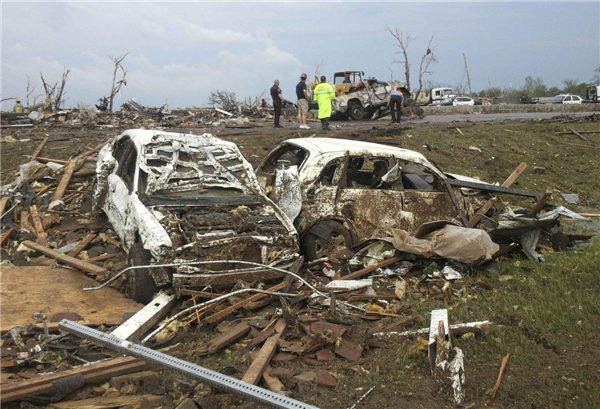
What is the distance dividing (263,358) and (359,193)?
3.28m

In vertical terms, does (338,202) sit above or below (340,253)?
above

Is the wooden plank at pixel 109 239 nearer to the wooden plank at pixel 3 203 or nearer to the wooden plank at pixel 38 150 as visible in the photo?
the wooden plank at pixel 3 203

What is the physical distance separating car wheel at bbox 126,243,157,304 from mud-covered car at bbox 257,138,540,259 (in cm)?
198

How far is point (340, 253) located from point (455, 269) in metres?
1.44

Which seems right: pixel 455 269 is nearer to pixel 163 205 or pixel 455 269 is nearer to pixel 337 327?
pixel 337 327

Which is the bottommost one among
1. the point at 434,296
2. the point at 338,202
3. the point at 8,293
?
the point at 434,296

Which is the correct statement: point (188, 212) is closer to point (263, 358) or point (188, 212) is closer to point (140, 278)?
point (140, 278)

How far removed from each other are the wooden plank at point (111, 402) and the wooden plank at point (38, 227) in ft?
14.2

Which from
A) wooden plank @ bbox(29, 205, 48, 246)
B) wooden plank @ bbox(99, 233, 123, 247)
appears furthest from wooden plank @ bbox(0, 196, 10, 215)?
wooden plank @ bbox(99, 233, 123, 247)

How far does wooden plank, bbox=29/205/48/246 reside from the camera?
730cm

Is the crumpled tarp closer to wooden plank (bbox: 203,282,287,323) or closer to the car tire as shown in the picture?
the car tire

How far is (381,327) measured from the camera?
483 centimetres

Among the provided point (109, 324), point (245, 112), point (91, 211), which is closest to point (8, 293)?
point (109, 324)

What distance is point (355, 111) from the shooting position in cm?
2278
